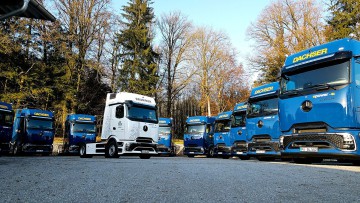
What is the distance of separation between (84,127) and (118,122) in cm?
806

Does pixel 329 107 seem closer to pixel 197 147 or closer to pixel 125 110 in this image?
pixel 125 110

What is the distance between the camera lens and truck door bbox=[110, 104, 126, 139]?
13.8m

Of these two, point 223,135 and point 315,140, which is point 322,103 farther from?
point 223,135

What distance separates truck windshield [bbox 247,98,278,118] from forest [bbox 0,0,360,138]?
15.0 metres

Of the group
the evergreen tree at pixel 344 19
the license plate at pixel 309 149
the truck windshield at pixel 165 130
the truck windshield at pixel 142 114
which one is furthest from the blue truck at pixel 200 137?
the evergreen tree at pixel 344 19

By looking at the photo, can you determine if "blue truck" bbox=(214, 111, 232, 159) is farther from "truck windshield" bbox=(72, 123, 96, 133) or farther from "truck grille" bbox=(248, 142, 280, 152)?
"truck windshield" bbox=(72, 123, 96, 133)

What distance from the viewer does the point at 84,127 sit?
21.1m

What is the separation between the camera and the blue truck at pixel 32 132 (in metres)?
19.3

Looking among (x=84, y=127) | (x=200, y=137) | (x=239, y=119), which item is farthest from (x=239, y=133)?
(x=84, y=127)

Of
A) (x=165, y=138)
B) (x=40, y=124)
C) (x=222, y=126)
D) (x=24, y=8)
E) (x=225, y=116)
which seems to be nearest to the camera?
(x=24, y=8)

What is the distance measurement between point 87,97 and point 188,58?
40.6ft

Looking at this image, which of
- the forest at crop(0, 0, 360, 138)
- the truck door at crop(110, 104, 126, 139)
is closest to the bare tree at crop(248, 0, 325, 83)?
the forest at crop(0, 0, 360, 138)

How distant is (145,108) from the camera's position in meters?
14.4

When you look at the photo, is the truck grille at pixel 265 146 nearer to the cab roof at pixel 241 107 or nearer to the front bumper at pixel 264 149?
the front bumper at pixel 264 149
